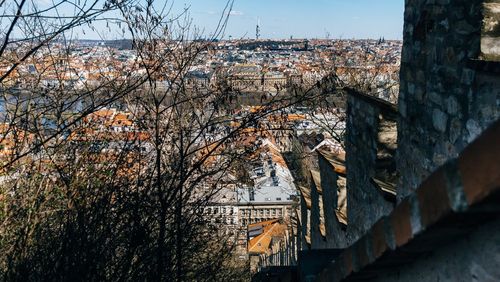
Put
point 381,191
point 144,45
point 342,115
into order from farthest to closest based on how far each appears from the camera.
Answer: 1. point 342,115
2. point 144,45
3. point 381,191

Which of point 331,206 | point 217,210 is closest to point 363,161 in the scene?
point 331,206

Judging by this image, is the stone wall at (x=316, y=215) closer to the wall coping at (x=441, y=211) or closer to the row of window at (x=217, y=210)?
the row of window at (x=217, y=210)

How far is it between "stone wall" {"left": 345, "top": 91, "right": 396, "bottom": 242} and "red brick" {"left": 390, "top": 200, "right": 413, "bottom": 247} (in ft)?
6.75

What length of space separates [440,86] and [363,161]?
1602 mm

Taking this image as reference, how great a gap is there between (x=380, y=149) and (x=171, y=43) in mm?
3325

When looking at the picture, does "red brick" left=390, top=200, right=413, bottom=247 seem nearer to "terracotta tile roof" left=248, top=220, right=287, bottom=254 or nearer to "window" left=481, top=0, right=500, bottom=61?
"window" left=481, top=0, right=500, bottom=61

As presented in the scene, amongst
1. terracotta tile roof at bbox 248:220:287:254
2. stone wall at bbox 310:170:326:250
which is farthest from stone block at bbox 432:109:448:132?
terracotta tile roof at bbox 248:220:287:254

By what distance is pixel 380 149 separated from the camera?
12.8 feet

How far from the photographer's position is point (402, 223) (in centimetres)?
165

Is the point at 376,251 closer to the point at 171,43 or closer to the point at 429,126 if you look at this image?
the point at 429,126

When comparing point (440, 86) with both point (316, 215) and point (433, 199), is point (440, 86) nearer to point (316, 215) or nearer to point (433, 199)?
point (433, 199)

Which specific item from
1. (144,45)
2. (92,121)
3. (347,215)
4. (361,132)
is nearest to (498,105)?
(361,132)

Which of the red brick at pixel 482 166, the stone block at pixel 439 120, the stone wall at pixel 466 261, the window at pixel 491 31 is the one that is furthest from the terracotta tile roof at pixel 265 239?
the red brick at pixel 482 166

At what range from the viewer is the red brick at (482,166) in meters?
1.16
